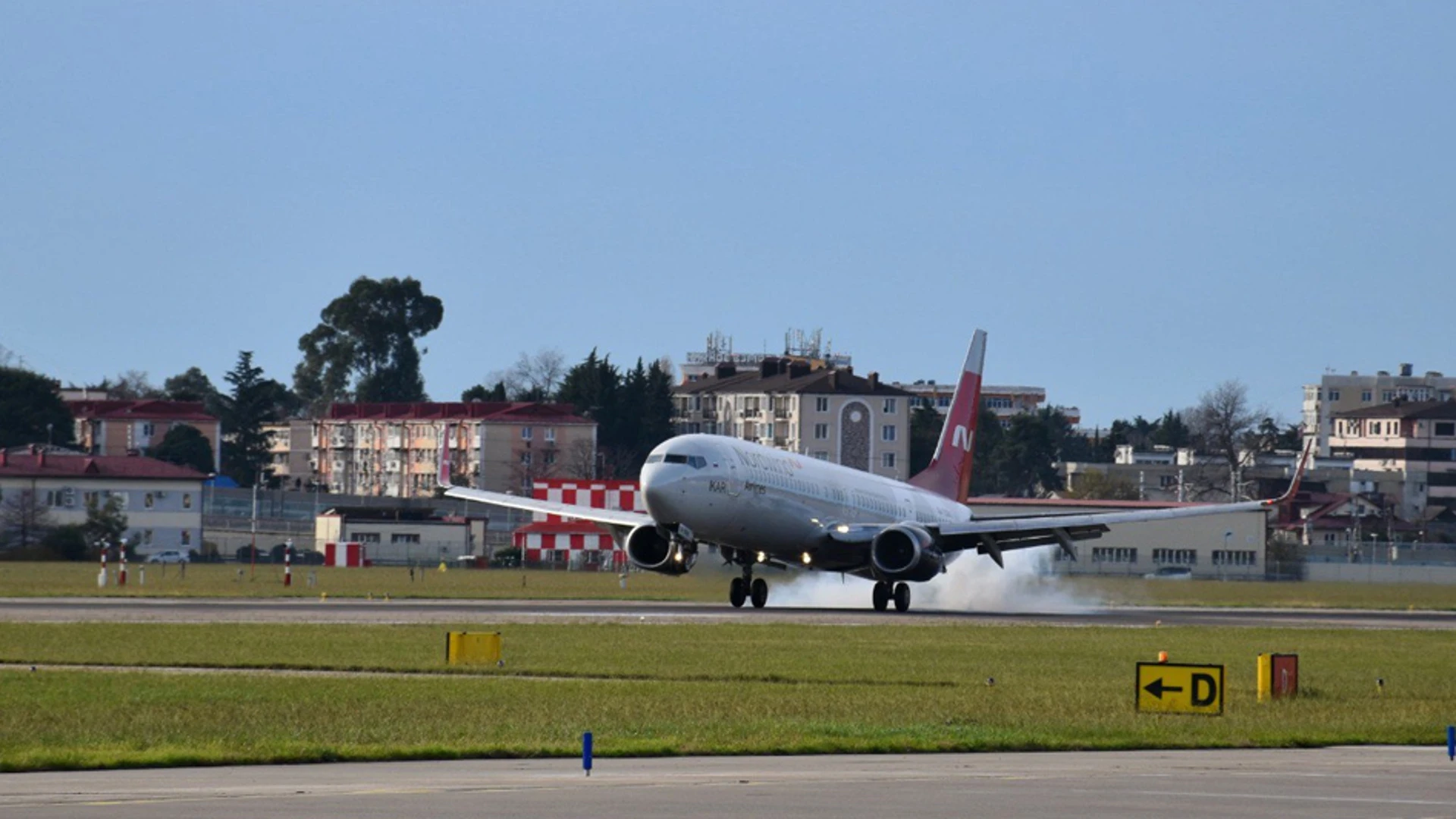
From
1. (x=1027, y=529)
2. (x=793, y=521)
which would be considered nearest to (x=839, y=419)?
(x=1027, y=529)

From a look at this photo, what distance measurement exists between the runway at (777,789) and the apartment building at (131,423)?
493 feet

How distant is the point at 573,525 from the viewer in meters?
108

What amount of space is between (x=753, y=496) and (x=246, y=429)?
14654cm

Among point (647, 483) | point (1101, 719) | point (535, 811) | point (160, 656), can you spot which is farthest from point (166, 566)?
point (535, 811)

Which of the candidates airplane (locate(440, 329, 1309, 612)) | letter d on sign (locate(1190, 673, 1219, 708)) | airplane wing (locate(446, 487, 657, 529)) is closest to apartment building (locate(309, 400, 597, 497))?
airplane wing (locate(446, 487, 657, 529))

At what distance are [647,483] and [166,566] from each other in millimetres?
47960

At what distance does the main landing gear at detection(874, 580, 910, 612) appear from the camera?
5566 centimetres

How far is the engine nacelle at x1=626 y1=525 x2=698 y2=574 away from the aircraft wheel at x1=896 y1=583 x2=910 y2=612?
5412 mm

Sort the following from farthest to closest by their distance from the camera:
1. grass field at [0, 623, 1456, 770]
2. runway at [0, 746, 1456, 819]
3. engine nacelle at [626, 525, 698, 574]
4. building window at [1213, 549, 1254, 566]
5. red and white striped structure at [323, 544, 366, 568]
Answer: building window at [1213, 549, 1254, 566]
red and white striped structure at [323, 544, 366, 568]
engine nacelle at [626, 525, 698, 574]
grass field at [0, 623, 1456, 770]
runway at [0, 746, 1456, 819]

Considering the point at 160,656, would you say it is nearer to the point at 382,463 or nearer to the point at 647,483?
the point at 647,483

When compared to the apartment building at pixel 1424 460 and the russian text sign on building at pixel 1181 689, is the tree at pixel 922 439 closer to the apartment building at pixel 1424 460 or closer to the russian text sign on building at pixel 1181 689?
the apartment building at pixel 1424 460

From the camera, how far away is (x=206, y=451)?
16725cm

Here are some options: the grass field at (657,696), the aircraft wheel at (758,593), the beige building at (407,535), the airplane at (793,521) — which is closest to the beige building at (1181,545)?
the beige building at (407,535)

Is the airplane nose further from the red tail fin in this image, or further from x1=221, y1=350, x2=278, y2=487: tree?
x1=221, y1=350, x2=278, y2=487: tree
